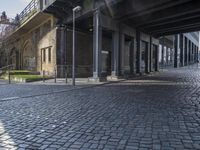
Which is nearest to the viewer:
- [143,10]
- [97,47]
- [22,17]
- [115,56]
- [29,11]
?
[97,47]

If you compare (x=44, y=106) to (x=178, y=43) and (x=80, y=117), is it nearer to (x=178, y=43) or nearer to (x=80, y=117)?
(x=80, y=117)

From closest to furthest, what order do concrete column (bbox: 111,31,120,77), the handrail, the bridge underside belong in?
the bridge underside → concrete column (bbox: 111,31,120,77) → the handrail

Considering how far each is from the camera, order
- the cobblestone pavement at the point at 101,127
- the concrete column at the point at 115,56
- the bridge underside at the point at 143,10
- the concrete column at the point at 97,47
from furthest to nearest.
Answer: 1. the concrete column at the point at 115,56
2. the concrete column at the point at 97,47
3. the bridge underside at the point at 143,10
4. the cobblestone pavement at the point at 101,127

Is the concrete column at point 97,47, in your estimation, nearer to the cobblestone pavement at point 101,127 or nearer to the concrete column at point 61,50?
the concrete column at point 61,50

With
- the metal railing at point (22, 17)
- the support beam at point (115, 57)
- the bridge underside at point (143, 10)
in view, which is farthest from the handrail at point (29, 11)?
the support beam at point (115, 57)

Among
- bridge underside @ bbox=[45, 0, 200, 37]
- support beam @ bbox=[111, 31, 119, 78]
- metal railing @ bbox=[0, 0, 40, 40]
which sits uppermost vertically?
metal railing @ bbox=[0, 0, 40, 40]

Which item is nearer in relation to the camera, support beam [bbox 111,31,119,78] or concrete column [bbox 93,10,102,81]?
concrete column [bbox 93,10,102,81]

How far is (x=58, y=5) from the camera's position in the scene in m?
22.9

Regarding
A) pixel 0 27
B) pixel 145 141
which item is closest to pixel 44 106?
pixel 145 141

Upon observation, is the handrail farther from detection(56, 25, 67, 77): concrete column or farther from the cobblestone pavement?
the cobblestone pavement

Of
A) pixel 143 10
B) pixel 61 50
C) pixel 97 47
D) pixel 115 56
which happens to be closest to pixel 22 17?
pixel 61 50

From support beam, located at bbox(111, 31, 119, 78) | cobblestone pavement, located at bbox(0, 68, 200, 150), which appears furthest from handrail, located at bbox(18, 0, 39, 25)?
cobblestone pavement, located at bbox(0, 68, 200, 150)

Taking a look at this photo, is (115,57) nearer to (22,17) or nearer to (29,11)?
(29,11)

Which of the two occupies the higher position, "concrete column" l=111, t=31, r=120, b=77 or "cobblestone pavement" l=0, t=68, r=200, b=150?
"concrete column" l=111, t=31, r=120, b=77
